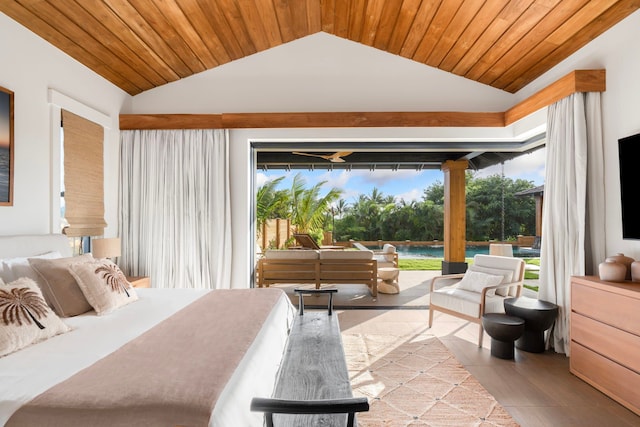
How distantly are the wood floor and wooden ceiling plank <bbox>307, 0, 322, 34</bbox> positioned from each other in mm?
3473

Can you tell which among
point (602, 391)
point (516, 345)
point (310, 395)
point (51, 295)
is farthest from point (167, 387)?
point (516, 345)

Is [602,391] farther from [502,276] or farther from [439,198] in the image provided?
[439,198]

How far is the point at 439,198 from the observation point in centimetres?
1163

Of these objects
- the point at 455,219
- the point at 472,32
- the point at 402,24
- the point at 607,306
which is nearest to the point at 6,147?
the point at 402,24

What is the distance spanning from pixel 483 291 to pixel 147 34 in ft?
13.2

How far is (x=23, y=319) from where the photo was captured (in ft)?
→ 5.85

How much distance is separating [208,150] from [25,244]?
2231 millimetres

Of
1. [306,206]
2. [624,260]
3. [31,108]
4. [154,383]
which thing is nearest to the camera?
[154,383]

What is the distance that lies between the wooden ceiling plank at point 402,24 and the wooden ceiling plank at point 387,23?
3 cm

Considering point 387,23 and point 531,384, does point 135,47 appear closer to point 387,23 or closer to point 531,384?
point 387,23

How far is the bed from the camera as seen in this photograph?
1186 millimetres

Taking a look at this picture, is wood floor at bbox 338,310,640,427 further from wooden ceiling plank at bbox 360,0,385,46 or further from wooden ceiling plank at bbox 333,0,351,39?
wooden ceiling plank at bbox 333,0,351,39

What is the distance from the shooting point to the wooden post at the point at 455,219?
747 cm

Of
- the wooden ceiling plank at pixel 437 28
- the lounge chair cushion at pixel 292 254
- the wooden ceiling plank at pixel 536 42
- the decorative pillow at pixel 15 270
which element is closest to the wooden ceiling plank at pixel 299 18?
the wooden ceiling plank at pixel 437 28
